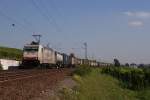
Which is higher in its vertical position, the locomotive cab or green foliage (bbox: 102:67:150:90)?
the locomotive cab

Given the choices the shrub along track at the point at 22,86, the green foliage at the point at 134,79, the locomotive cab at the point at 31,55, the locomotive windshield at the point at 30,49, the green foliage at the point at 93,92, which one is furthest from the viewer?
the locomotive windshield at the point at 30,49

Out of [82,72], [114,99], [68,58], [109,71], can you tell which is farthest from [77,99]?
[68,58]

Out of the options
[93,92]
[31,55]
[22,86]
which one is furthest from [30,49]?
[22,86]

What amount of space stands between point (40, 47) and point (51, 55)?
10034 mm

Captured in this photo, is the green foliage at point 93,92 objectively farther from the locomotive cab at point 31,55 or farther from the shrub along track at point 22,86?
the locomotive cab at point 31,55

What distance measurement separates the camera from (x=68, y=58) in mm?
98438

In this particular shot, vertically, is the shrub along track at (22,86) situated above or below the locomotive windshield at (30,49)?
below

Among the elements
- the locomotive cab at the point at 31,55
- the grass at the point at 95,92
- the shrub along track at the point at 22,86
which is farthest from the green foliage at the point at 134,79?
the shrub along track at the point at 22,86

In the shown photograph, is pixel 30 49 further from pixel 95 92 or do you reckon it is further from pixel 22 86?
pixel 22 86

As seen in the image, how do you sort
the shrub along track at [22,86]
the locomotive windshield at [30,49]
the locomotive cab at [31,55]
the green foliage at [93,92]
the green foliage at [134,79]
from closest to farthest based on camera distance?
the shrub along track at [22,86] < the green foliage at [93,92] < the green foliage at [134,79] < the locomotive cab at [31,55] < the locomotive windshield at [30,49]

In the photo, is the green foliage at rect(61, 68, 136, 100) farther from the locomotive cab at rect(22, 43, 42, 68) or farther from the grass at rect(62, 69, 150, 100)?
the locomotive cab at rect(22, 43, 42, 68)

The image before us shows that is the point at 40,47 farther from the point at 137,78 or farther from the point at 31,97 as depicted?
the point at 31,97

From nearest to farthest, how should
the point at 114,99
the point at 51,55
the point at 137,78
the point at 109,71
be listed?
the point at 114,99 → the point at 137,78 → the point at 51,55 → the point at 109,71

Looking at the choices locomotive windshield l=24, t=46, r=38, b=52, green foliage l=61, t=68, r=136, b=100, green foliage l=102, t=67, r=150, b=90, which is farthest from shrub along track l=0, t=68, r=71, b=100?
locomotive windshield l=24, t=46, r=38, b=52
